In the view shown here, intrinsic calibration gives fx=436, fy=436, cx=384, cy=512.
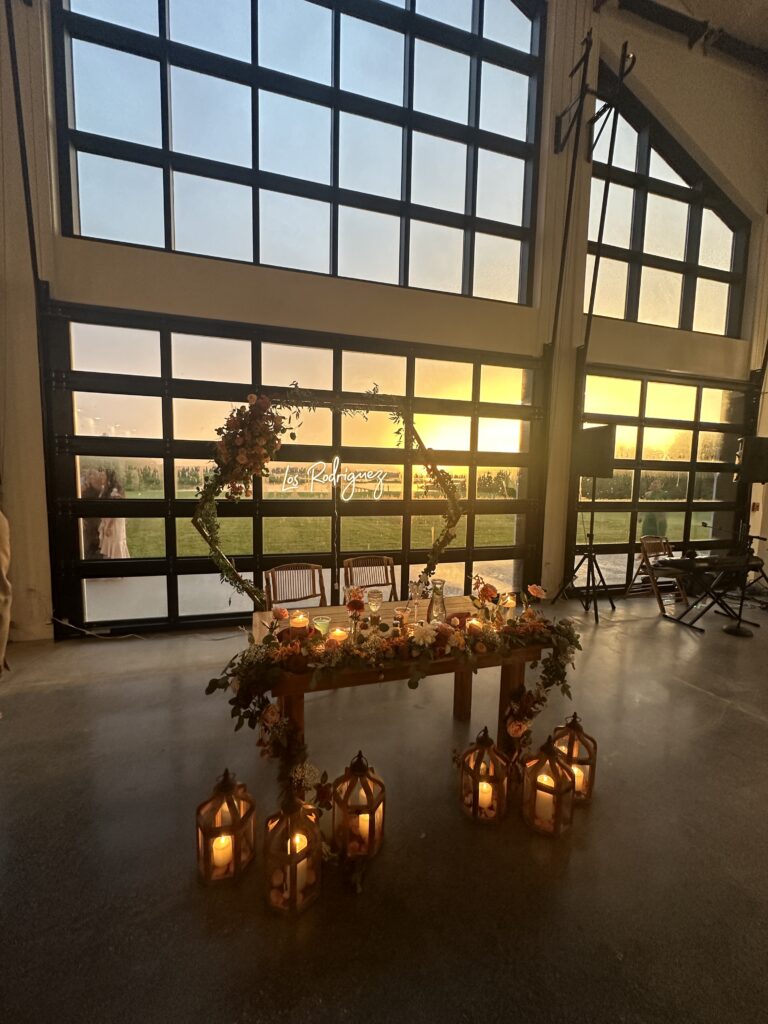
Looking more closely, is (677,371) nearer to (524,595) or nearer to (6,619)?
(524,595)

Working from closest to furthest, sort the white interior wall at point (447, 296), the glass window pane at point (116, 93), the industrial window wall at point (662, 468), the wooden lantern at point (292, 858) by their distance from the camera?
the wooden lantern at point (292, 858) → the white interior wall at point (447, 296) → the glass window pane at point (116, 93) → the industrial window wall at point (662, 468)

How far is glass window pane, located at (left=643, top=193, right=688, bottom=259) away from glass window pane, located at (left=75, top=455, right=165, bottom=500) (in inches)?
264

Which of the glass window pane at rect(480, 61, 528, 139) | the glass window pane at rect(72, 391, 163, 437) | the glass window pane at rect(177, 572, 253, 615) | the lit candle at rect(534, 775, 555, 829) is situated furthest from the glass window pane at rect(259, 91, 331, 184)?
the lit candle at rect(534, 775, 555, 829)

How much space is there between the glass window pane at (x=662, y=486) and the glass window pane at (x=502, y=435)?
1.89m

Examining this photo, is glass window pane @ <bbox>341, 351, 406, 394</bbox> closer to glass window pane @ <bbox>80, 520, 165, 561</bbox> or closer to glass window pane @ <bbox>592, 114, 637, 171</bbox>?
glass window pane @ <bbox>80, 520, 165, 561</bbox>

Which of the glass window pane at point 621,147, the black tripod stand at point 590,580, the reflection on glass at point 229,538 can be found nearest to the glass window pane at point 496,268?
the glass window pane at point 621,147

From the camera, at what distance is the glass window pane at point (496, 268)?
5109 millimetres

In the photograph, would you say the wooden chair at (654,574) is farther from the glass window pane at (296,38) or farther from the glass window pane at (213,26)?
the glass window pane at (213,26)

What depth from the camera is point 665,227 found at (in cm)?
588

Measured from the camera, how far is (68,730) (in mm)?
2676

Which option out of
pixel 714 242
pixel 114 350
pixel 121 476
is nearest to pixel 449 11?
pixel 714 242

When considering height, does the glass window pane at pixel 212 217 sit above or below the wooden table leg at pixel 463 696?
above

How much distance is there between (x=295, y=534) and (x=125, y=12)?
4.92 meters

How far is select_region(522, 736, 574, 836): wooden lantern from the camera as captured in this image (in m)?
1.88
